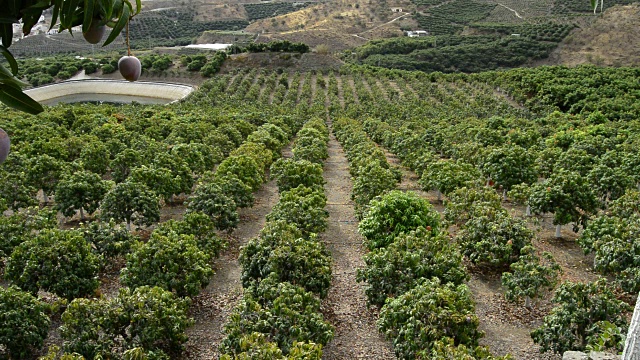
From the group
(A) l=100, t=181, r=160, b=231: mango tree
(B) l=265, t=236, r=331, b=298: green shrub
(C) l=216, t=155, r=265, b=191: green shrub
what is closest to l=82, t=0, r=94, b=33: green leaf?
(B) l=265, t=236, r=331, b=298: green shrub

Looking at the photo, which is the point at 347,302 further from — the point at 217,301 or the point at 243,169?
the point at 243,169

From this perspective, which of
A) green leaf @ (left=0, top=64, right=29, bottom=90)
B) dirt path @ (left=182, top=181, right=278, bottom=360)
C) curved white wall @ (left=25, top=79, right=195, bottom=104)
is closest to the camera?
green leaf @ (left=0, top=64, right=29, bottom=90)

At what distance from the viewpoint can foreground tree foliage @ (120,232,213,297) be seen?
10930 millimetres

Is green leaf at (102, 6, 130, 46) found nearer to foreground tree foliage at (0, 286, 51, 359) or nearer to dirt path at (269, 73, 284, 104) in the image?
foreground tree foliage at (0, 286, 51, 359)

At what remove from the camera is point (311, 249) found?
37.8 ft

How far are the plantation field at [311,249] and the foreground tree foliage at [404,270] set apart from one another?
0.12 feet

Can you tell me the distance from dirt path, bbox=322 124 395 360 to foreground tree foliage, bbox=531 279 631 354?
2931mm

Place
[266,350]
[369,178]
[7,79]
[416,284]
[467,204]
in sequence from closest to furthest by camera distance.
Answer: [7,79] < [266,350] < [416,284] < [467,204] < [369,178]

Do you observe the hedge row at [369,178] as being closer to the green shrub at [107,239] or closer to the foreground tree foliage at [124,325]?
the green shrub at [107,239]

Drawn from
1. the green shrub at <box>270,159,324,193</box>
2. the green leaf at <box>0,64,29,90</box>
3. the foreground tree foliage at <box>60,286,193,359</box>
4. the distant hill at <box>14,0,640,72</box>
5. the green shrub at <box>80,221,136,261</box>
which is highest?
the green leaf at <box>0,64,29,90</box>

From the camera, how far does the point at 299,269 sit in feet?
36.3

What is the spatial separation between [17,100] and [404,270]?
9.13 meters

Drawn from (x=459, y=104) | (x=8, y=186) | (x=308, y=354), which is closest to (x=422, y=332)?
(x=308, y=354)

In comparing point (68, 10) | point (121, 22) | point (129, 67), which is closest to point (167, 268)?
point (129, 67)
